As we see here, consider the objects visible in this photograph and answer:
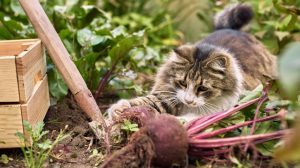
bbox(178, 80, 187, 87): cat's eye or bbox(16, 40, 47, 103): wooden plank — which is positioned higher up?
bbox(16, 40, 47, 103): wooden plank

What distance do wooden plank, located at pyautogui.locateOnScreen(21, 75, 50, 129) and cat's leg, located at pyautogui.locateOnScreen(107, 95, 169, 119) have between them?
16.0 inches

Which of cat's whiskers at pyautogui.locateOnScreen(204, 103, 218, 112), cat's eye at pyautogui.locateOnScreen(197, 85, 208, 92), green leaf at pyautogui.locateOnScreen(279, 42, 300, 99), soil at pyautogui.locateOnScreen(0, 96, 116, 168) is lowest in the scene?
soil at pyautogui.locateOnScreen(0, 96, 116, 168)

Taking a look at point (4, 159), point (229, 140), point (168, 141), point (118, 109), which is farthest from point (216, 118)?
point (4, 159)

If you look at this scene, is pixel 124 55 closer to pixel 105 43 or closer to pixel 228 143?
pixel 105 43

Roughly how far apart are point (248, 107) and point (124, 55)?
1113 millimetres

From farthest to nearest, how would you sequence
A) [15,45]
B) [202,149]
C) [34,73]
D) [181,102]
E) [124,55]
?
[124,55] < [181,102] < [15,45] < [34,73] < [202,149]

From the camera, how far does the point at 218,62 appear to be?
260cm

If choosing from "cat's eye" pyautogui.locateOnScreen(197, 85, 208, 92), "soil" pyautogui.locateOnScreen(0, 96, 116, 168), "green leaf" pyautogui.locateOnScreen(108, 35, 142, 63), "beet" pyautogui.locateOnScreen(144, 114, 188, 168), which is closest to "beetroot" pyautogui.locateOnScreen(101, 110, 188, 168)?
"beet" pyautogui.locateOnScreen(144, 114, 188, 168)

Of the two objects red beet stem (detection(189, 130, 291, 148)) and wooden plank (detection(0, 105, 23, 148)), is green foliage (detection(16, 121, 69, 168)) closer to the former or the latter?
wooden plank (detection(0, 105, 23, 148))

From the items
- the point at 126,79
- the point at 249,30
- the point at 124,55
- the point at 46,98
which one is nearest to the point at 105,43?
the point at 124,55

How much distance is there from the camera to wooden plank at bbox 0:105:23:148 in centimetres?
204

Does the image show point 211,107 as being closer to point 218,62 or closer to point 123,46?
point 218,62

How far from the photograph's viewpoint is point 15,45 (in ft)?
8.07

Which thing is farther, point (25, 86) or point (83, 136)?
point (83, 136)
